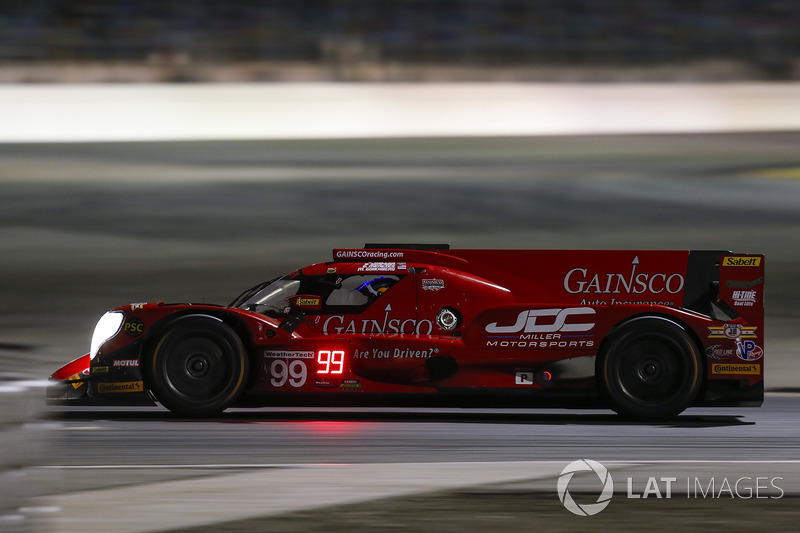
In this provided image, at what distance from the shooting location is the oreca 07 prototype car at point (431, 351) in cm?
829

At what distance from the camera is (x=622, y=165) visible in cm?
2209

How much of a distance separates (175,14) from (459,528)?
22707 mm

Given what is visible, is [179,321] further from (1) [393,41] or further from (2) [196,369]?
(1) [393,41]

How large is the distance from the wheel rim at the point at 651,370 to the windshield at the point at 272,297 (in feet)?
7.46

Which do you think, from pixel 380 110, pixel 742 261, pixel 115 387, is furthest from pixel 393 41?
pixel 115 387

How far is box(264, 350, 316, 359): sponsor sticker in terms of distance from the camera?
27.2 ft

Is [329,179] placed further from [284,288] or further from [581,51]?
[284,288]

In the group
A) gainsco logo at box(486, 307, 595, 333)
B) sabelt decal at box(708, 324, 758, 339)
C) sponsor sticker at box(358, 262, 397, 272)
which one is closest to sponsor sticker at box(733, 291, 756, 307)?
sabelt decal at box(708, 324, 758, 339)

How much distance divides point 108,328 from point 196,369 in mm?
652

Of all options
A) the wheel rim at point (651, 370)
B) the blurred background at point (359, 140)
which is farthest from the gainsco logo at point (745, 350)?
the blurred background at point (359, 140)

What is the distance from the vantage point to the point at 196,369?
8.34 m

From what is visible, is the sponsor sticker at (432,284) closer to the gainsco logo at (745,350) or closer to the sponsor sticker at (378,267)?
the sponsor sticker at (378,267)

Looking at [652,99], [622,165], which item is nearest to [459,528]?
[622,165]

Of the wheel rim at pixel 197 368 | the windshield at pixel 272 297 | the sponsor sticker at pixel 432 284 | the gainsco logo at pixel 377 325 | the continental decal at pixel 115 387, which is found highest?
the sponsor sticker at pixel 432 284
